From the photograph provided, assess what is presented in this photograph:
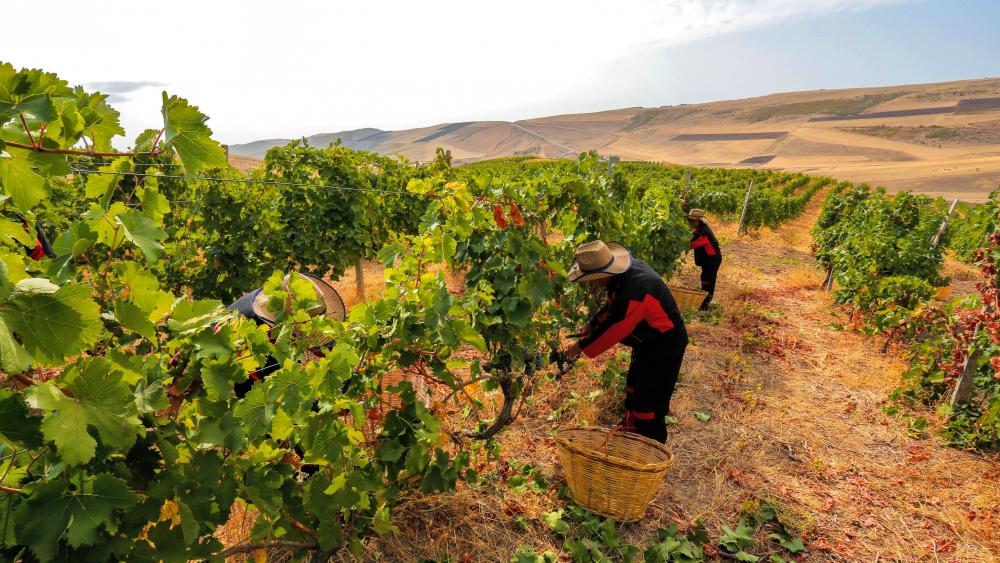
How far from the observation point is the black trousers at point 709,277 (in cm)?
706

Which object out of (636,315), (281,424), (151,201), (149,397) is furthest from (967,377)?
(151,201)

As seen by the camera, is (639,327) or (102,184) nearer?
(102,184)

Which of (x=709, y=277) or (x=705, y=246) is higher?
(x=705, y=246)

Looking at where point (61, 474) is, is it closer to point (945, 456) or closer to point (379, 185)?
point (945, 456)

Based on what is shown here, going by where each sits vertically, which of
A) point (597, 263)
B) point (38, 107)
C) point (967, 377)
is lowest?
point (967, 377)

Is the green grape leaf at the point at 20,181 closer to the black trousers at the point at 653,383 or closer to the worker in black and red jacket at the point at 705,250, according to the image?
the black trousers at the point at 653,383

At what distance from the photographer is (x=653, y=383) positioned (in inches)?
136

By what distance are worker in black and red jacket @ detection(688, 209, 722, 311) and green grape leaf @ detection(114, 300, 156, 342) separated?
708cm

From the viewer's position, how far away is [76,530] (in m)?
0.95

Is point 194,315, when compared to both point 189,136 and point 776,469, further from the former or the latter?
point 776,469

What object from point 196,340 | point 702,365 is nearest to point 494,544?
point 196,340

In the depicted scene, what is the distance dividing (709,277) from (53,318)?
24.8 feet

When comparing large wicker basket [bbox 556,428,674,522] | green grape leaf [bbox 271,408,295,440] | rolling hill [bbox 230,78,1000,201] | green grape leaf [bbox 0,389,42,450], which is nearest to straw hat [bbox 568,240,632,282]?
large wicker basket [bbox 556,428,674,522]

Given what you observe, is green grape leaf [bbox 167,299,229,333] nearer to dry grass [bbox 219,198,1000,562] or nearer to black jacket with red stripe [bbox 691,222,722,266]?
dry grass [bbox 219,198,1000,562]
